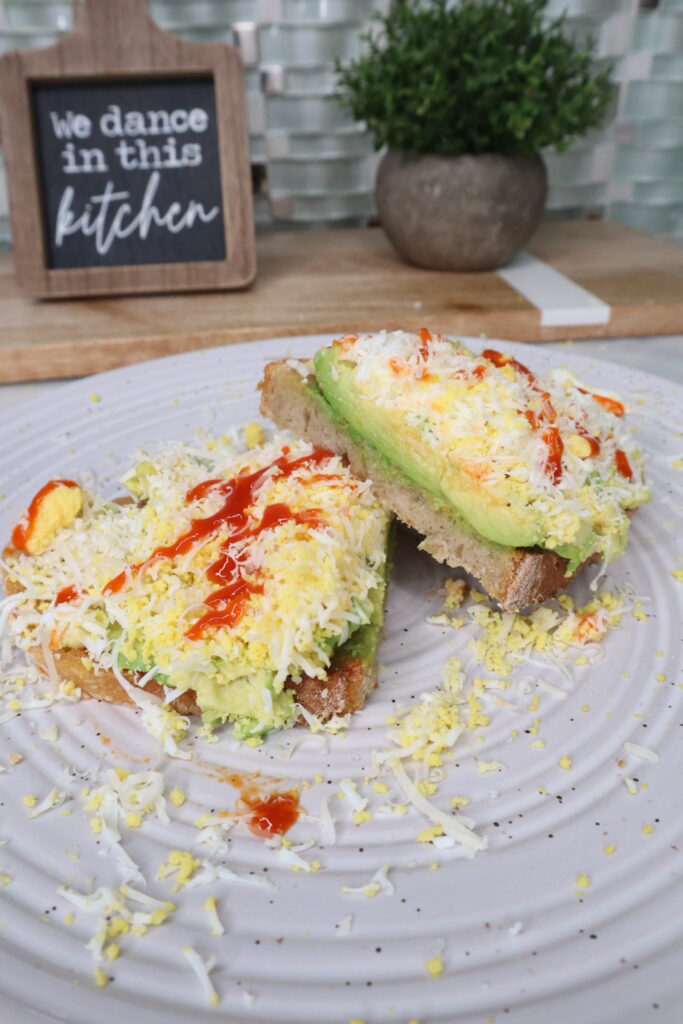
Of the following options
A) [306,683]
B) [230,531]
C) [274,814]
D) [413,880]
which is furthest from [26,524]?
[413,880]

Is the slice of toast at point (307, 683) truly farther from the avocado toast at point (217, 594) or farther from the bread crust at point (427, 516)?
the bread crust at point (427, 516)

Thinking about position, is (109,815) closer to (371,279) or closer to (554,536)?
(554,536)

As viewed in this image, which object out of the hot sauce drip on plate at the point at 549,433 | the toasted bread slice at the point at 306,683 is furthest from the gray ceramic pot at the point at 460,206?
the toasted bread slice at the point at 306,683

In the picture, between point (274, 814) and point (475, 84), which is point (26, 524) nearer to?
point (274, 814)

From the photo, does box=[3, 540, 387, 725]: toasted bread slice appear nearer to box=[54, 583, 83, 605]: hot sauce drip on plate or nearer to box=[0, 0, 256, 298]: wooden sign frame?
box=[54, 583, 83, 605]: hot sauce drip on plate

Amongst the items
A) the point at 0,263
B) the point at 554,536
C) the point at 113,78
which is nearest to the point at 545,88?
the point at 113,78

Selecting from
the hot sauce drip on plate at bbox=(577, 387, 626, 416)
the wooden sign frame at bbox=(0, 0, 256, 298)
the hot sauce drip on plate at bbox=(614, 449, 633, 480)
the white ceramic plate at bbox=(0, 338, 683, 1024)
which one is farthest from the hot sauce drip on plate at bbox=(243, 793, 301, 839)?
the wooden sign frame at bbox=(0, 0, 256, 298)
